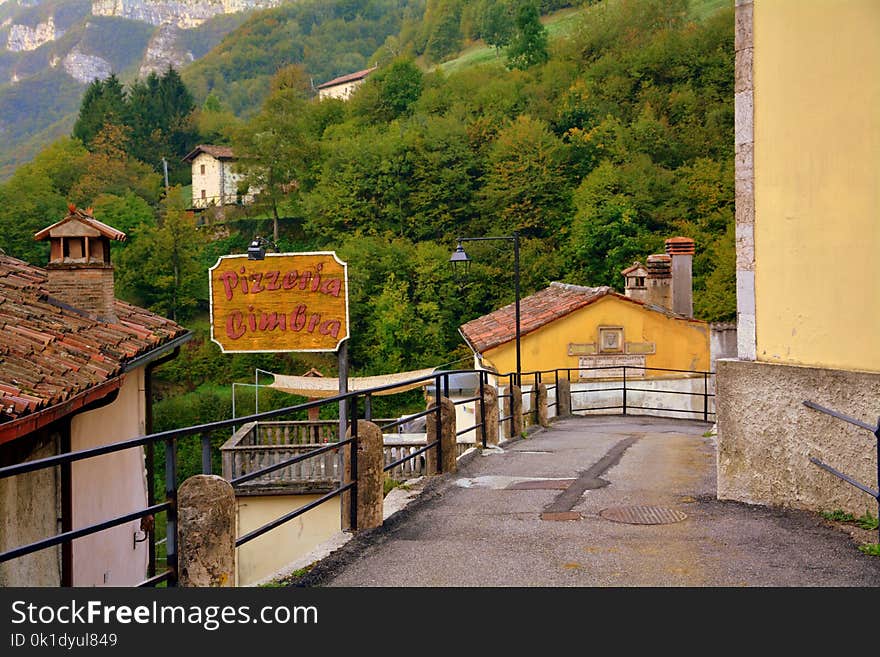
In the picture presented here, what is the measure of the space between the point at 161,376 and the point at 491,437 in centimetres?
5678

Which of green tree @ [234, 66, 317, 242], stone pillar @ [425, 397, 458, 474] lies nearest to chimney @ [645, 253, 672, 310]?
stone pillar @ [425, 397, 458, 474]

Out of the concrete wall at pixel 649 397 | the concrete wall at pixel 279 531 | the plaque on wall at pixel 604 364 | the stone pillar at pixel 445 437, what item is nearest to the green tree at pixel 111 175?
the plaque on wall at pixel 604 364

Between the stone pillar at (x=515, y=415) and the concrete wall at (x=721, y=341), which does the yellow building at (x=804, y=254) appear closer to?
the stone pillar at (x=515, y=415)

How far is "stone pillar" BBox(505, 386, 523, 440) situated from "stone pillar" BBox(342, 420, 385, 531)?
832cm

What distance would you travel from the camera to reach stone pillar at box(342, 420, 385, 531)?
23.1 ft

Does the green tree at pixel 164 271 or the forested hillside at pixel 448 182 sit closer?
the forested hillside at pixel 448 182

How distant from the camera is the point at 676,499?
8461mm

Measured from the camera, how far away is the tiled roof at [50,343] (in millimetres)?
8734

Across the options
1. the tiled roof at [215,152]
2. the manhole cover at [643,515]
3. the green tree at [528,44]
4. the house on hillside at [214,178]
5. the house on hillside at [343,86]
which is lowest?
the manhole cover at [643,515]

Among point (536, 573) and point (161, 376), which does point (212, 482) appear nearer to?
point (536, 573)

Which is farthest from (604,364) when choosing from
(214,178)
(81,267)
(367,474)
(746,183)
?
(214,178)

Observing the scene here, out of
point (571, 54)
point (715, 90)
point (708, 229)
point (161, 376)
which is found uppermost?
point (571, 54)

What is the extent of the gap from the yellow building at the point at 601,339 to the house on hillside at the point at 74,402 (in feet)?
52.7

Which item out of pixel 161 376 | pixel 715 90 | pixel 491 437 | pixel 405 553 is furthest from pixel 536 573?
pixel 715 90
